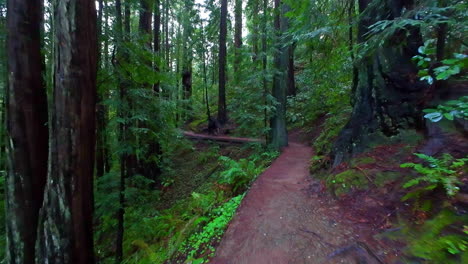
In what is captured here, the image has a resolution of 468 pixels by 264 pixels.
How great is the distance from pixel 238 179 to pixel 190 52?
14253 mm

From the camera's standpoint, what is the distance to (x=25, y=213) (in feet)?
12.9

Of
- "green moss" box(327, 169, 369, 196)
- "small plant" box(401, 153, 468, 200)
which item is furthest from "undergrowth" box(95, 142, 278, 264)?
"small plant" box(401, 153, 468, 200)

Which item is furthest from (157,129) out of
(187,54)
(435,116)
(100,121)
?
(187,54)

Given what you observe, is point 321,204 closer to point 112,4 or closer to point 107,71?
point 107,71

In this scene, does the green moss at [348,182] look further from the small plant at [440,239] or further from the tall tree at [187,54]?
the tall tree at [187,54]

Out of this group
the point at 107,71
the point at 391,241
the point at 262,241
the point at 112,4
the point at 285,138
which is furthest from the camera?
the point at 285,138

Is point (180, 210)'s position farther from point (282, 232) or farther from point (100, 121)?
point (282, 232)

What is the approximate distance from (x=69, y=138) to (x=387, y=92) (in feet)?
18.9

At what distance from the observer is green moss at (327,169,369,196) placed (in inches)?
141

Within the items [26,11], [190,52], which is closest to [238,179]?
[26,11]

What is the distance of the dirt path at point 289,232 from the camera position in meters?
2.50

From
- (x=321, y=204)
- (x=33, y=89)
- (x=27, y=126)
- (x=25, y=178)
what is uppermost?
(x=33, y=89)

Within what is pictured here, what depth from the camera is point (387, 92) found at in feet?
14.9

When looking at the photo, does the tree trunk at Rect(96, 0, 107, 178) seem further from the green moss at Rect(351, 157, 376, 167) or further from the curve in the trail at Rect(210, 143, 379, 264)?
the green moss at Rect(351, 157, 376, 167)
